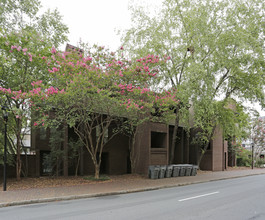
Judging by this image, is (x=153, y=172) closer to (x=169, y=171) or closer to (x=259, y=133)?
(x=169, y=171)

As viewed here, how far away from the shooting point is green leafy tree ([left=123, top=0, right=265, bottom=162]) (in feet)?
55.0

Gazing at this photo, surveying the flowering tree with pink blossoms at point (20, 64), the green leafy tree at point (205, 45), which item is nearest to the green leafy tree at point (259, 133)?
the green leafy tree at point (205, 45)

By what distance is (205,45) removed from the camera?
18125mm

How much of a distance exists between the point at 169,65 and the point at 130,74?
6.38 metres

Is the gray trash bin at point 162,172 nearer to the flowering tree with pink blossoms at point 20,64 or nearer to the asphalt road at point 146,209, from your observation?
the asphalt road at point 146,209

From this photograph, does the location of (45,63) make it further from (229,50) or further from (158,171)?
(229,50)

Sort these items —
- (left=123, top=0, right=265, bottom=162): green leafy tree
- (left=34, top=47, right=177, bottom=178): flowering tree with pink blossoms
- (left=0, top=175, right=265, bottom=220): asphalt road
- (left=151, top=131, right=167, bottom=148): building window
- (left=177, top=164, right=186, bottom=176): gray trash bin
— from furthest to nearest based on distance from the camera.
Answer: (left=151, top=131, right=167, bottom=148): building window → (left=177, top=164, right=186, bottom=176): gray trash bin → (left=123, top=0, right=265, bottom=162): green leafy tree → (left=34, top=47, right=177, bottom=178): flowering tree with pink blossoms → (left=0, top=175, right=265, bottom=220): asphalt road

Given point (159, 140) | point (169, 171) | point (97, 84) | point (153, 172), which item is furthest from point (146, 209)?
A: point (159, 140)

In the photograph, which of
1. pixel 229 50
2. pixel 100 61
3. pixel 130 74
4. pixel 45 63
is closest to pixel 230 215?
pixel 130 74

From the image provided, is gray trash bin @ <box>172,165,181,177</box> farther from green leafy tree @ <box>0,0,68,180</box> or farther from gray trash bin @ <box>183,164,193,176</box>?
green leafy tree @ <box>0,0,68,180</box>

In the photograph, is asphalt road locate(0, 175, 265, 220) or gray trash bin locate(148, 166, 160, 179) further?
gray trash bin locate(148, 166, 160, 179)

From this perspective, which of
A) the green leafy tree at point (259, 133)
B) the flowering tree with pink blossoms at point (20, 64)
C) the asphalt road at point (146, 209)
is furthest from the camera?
the green leafy tree at point (259, 133)

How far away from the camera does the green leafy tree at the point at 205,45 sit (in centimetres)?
1675

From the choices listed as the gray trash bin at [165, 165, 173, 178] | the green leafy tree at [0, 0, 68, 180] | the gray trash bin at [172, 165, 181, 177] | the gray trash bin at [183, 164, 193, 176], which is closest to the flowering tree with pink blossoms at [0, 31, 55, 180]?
the green leafy tree at [0, 0, 68, 180]
